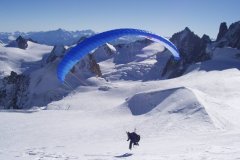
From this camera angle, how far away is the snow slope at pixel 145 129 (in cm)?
1986

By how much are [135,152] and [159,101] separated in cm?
1813

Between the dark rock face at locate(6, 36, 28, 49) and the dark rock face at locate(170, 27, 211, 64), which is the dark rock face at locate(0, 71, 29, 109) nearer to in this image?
the dark rock face at locate(170, 27, 211, 64)

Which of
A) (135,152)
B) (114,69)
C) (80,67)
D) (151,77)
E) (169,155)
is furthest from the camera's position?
(114,69)

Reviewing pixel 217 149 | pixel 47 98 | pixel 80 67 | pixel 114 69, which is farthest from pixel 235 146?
pixel 114 69

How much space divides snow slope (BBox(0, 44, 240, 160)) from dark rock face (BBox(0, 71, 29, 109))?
32.7 metres

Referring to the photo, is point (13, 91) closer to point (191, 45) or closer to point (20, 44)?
point (191, 45)

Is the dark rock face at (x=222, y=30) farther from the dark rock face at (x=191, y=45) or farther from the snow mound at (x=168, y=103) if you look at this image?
the snow mound at (x=168, y=103)

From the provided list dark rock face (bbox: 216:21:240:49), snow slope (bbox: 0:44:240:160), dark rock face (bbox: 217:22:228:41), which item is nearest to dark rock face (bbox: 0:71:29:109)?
snow slope (bbox: 0:44:240:160)

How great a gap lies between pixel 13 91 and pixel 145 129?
57734 mm

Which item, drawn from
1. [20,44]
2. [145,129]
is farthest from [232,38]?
[20,44]

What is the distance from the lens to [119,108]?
40.6m

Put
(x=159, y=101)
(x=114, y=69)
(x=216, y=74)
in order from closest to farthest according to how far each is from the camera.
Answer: (x=159, y=101) → (x=216, y=74) → (x=114, y=69)

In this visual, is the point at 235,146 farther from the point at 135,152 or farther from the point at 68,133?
the point at 68,133

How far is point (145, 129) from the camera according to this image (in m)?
30.7
